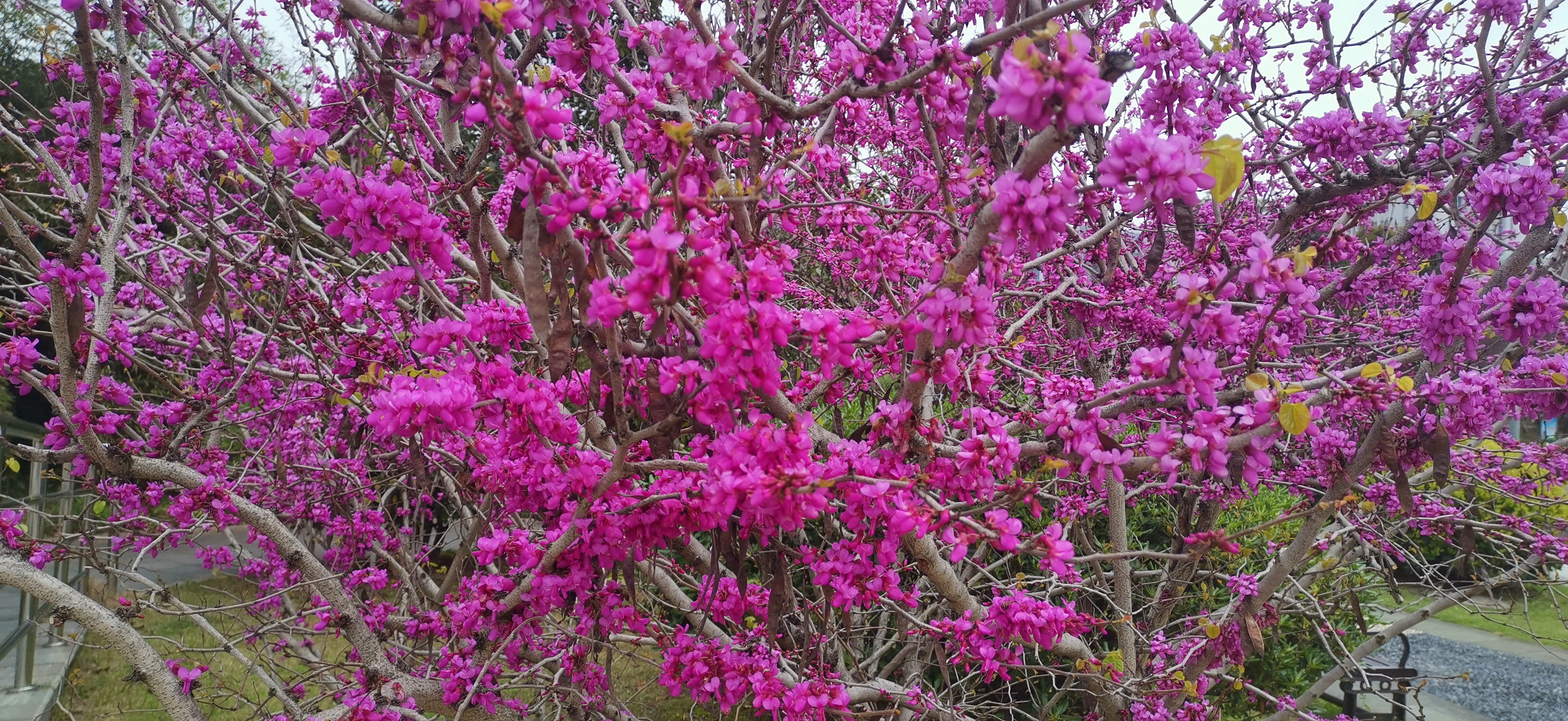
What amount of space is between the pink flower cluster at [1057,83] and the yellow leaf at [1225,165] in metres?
A: 0.23

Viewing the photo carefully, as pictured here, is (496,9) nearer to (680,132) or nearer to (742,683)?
(680,132)

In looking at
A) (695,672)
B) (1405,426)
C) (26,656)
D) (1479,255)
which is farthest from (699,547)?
(26,656)

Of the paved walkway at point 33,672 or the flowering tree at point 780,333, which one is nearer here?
the flowering tree at point 780,333

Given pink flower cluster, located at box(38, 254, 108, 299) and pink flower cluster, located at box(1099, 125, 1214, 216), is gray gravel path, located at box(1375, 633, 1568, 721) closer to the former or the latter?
pink flower cluster, located at box(1099, 125, 1214, 216)

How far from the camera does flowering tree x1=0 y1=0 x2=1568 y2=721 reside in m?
1.64

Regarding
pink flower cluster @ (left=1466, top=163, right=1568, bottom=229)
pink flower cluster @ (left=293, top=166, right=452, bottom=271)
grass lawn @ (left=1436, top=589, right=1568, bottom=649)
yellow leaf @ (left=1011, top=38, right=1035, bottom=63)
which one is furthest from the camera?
grass lawn @ (left=1436, top=589, right=1568, bottom=649)

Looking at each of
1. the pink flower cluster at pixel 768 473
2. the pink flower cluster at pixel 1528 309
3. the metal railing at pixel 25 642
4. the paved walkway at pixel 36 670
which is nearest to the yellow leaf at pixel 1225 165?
the pink flower cluster at pixel 768 473

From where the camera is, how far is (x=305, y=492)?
490 cm

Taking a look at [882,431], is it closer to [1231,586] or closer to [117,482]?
[1231,586]

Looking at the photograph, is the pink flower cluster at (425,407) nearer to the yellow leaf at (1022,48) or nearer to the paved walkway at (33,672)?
the yellow leaf at (1022,48)

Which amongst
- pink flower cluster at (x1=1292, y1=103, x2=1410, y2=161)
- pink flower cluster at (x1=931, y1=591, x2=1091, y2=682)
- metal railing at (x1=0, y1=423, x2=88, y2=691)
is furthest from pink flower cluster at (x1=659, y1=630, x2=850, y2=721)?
metal railing at (x1=0, y1=423, x2=88, y2=691)

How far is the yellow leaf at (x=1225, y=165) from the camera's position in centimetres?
130

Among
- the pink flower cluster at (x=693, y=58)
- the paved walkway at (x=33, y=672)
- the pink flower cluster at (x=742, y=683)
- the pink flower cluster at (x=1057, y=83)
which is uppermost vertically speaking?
the pink flower cluster at (x=693, y=58)

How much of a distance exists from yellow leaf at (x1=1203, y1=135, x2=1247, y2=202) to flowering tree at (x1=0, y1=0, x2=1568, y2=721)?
0.01 m
